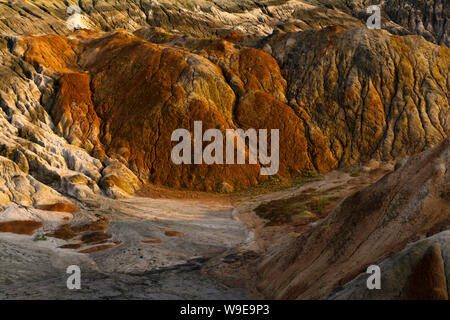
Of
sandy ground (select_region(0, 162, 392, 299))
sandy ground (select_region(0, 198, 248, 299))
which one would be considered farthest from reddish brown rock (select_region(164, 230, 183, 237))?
sandy ground (select_region(0, 198, 248, 299))

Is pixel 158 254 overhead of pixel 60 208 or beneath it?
beneath

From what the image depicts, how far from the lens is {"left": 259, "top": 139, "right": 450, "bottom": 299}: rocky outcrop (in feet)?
32.9

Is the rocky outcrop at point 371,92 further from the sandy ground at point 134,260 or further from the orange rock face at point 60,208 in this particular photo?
the orange rock face at point 60,208

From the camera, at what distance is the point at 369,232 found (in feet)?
38.8

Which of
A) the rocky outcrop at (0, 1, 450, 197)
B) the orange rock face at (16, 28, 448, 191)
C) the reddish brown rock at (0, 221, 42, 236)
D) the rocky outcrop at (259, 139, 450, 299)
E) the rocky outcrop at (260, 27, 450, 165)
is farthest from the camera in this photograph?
the rocky outcrop at (260, 27, 450, 165)

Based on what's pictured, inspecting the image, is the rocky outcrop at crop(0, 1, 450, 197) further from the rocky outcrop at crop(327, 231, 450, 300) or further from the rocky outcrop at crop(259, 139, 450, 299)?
the rocky outcrop at crop(327, 231, 450, 300)

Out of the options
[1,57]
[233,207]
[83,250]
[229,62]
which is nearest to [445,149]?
[83,250]

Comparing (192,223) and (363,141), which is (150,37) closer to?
(363,141)

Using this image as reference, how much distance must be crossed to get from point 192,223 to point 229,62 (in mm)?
24457

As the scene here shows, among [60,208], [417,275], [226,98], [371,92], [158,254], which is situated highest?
[226,98]

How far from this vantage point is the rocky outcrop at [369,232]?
10039 millimetres

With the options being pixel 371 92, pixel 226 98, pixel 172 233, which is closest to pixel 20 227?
pixel 172 233

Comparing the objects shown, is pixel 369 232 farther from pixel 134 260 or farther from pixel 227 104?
pixel 227 104

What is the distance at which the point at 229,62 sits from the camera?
43.2m
